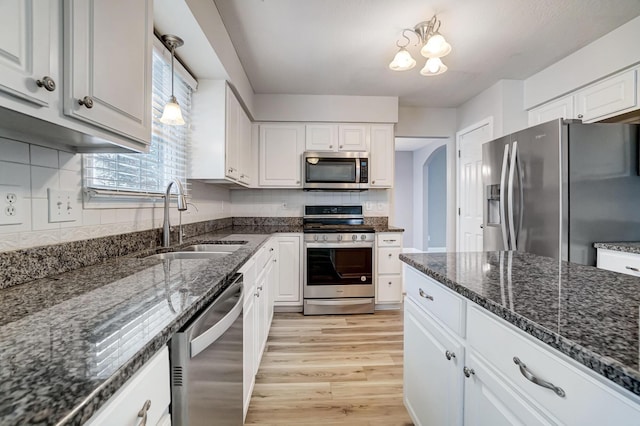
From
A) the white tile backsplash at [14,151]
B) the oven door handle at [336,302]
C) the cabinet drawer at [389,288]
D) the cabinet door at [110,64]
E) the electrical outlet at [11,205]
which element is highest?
the cabinet door at [110,64]

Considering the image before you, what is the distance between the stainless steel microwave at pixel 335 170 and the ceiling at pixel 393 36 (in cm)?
73

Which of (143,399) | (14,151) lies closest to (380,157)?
(14,151)

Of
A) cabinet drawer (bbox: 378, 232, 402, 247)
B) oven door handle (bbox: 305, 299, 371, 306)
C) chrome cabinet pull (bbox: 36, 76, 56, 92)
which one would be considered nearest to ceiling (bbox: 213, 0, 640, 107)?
chrome cabinet pull (bbox: 36, 76, 56, 92)

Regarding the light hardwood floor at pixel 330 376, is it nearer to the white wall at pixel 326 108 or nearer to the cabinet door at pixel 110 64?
the cabinet door at pixel 110 64

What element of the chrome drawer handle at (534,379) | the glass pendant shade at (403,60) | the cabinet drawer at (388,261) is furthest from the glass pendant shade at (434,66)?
the chrome drawer handle at (534,379)

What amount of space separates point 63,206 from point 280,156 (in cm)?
234

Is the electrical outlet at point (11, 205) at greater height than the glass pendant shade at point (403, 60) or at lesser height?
lesser

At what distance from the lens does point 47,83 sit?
0.68m

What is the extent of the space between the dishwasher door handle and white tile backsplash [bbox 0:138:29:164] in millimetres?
Result: 833

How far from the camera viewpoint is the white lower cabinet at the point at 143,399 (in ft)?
1.51

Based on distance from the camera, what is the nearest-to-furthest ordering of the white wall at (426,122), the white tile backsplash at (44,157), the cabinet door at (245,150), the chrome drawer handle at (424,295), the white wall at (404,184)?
the white tile backsplash at (44,157) < the chrome drawer handle at (424,295) < the cabinet door at (245,150) < the white wall at (426,122) < the white wall at (404,184)

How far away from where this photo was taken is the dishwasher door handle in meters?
0.75

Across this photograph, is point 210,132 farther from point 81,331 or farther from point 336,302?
point 336,302

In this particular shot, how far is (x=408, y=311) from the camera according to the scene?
1.44 m
